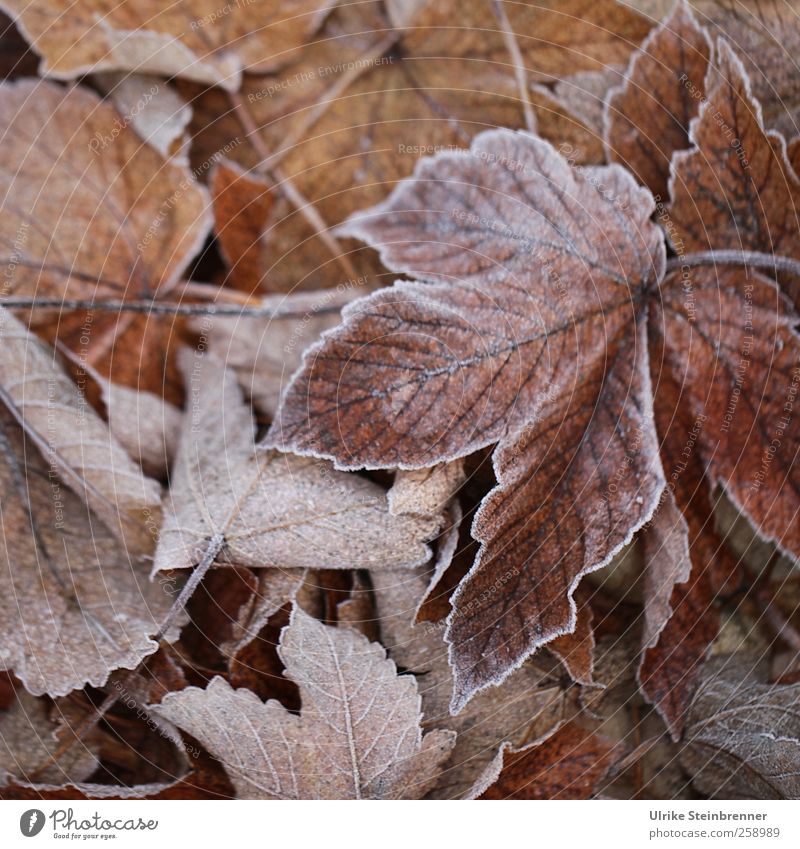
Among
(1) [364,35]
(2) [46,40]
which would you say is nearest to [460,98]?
(1) [364,35]

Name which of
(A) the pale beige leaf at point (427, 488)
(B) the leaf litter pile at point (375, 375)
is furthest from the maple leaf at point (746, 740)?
(A) the pale beige leaf at point (427, 488)

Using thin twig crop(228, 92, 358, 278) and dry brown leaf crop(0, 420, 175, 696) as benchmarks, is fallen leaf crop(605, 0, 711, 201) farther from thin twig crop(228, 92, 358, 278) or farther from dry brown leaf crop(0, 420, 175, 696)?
dry brown leaf crop(0, 420, 175, 696)

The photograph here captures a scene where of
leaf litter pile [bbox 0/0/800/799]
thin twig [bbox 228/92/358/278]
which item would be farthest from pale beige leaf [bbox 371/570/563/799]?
thin twig [bbox 228/92/358/278]

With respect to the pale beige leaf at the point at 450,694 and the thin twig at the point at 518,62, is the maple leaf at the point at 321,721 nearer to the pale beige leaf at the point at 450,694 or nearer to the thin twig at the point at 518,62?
the pale beige leaf at the point at 450,694

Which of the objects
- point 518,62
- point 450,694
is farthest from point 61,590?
point 518,62

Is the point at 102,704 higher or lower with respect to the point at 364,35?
lower

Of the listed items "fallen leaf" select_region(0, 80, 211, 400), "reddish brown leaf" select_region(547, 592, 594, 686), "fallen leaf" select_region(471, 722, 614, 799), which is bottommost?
"fallen leaf" select_region(471, 722, 614, 799)

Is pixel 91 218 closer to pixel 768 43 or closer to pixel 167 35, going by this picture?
pixel 167 35

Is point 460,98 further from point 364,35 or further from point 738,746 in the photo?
point 738,746
